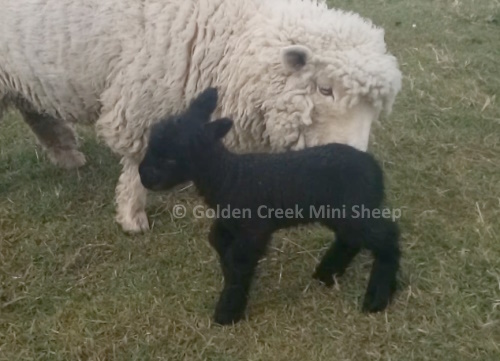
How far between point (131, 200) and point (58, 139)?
900 mm

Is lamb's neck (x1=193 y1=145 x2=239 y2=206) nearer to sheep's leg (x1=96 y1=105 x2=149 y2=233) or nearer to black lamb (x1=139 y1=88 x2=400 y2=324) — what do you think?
black lamb (x1=139 y1=88 x2=400 y2=324)

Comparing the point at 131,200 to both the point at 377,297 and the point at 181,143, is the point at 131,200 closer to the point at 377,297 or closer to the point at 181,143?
the point at 181,143

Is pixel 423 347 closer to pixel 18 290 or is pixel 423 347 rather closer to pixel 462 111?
pixel 18 290

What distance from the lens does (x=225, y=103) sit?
3.08 metres

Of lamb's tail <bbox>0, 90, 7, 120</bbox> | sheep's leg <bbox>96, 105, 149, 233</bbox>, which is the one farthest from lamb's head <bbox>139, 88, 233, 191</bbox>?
lamb's tail <bbox>0, 90, 7, 120</bbox>

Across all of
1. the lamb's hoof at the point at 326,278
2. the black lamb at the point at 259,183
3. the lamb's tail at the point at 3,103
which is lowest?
the lamb's hoof at the point at 326,278

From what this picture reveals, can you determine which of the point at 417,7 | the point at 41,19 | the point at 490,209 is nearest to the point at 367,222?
the point at 490,209

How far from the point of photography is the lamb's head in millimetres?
2523

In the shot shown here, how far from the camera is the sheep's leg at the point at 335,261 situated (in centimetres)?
286

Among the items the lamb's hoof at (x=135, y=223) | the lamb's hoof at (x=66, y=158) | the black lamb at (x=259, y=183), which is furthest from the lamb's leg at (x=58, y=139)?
the black lamb at (x=259, y=183)

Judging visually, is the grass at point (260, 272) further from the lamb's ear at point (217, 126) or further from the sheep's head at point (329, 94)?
the lamb's ear at point (217, 126)

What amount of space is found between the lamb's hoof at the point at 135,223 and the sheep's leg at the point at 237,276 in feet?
2.83

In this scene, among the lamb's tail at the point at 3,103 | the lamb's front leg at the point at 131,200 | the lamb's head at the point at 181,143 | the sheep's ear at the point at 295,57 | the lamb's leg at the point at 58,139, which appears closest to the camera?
the lamb's head at the point at 181,143
